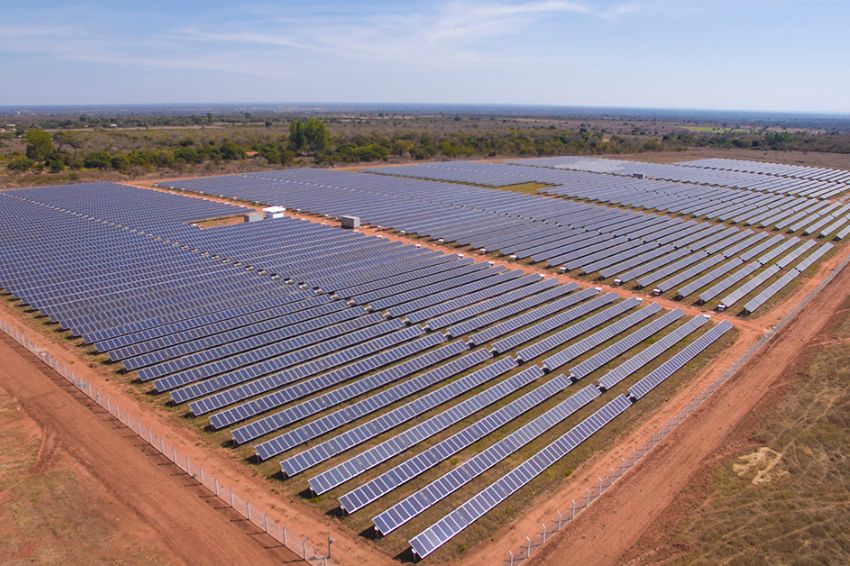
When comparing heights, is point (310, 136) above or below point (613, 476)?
above

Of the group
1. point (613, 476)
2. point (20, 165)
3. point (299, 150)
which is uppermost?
point (299, 150)

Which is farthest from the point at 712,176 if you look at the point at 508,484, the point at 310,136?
the point at 508,484

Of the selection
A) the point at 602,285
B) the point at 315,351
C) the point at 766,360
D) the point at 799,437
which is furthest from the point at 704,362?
the point at 315,351

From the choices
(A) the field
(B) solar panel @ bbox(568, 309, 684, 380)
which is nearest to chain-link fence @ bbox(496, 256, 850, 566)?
(A) the field

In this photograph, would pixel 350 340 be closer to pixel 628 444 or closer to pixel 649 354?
pixel 628 444

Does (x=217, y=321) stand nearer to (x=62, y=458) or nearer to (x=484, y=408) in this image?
(x=62, y=458)

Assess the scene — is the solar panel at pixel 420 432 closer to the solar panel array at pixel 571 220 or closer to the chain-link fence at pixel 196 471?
the chain-link fence at pixel 196 471

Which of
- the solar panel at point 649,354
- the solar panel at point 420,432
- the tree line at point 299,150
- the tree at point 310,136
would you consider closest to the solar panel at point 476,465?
the solar panel at point 649,354
